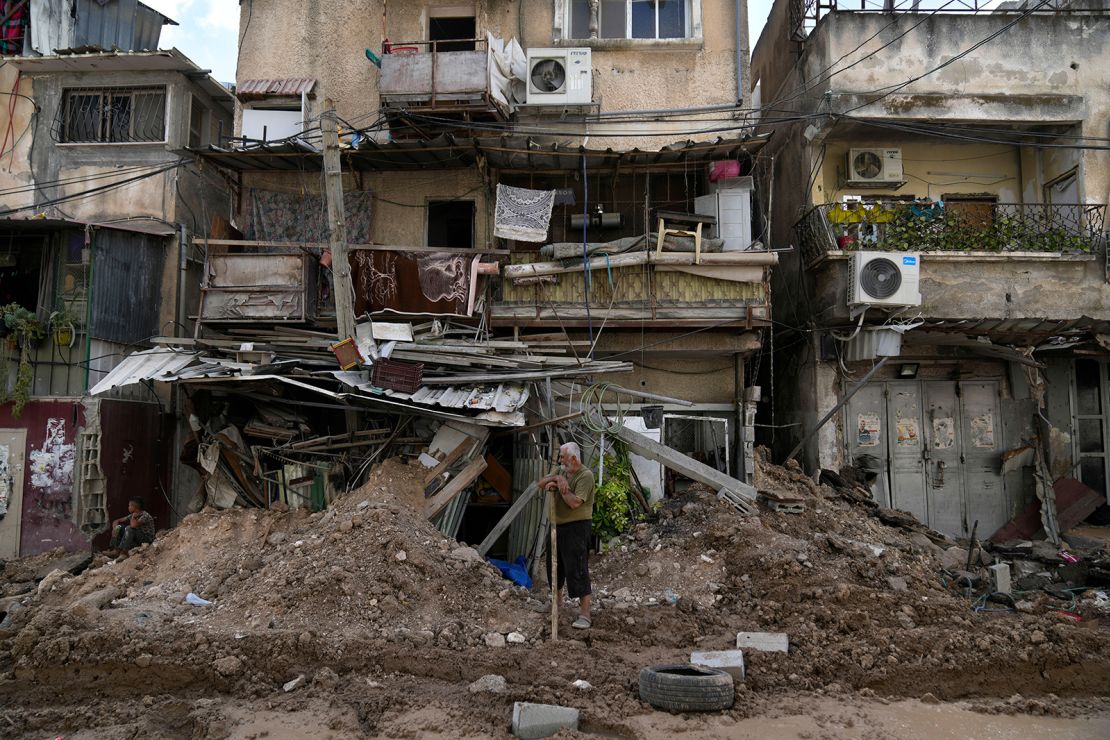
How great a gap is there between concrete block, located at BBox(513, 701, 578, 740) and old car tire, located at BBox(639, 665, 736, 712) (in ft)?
2.29

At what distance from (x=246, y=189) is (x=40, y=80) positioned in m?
5.27

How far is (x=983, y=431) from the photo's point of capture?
13.4 metres

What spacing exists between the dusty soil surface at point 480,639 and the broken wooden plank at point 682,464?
0.51 metres

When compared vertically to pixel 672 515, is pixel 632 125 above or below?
above

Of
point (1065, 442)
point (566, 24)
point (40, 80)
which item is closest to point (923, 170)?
point (1065, 442)

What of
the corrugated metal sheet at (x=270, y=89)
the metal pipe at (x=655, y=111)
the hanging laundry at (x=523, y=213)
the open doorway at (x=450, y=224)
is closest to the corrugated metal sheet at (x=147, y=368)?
the open doorway at (x=450, y=224)

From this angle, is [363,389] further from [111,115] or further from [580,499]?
[111,115]

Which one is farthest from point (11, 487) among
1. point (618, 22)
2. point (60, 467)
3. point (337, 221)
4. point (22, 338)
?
point (618, 22)

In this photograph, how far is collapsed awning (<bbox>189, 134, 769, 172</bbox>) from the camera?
11.7m

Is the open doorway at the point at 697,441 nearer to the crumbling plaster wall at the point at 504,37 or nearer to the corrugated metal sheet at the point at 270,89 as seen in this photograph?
the crumbling plaster wall at the point at 504,37

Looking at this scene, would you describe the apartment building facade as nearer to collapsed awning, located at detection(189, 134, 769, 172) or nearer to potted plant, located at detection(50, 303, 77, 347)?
collapsed awning, located at detection(189, 134, 769, 172)

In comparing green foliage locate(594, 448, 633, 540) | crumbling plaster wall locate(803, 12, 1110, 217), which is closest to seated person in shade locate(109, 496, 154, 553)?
green foliage locate(594, 448, 633, 540)

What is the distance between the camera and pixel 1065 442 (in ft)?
43.9

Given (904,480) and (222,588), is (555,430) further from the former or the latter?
(904,480)
